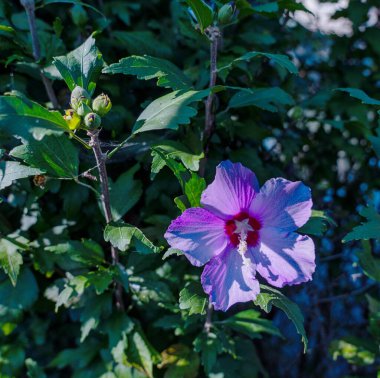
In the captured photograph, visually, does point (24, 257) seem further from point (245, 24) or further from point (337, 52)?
point (337, 52)

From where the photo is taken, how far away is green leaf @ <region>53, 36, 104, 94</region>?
1330mm

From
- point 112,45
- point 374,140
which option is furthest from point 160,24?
point 374,140

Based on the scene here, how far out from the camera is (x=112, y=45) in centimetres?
199

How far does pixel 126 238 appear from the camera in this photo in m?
1.30

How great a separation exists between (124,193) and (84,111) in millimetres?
482

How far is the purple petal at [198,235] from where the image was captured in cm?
125

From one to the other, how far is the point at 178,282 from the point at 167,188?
33 cm

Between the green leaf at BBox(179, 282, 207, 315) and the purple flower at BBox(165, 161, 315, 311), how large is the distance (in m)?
0.08

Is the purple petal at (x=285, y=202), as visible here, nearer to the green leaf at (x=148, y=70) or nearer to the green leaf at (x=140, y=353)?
the green leaf at (x=148, y=70)

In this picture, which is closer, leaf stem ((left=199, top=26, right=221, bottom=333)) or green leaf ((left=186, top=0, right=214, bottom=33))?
green leaf ((left=186, top=0, right=214, bottom=33))

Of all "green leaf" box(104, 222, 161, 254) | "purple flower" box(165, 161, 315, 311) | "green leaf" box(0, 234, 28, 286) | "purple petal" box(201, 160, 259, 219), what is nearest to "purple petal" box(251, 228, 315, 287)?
"purple flower" box(165, 161, 315, 311)

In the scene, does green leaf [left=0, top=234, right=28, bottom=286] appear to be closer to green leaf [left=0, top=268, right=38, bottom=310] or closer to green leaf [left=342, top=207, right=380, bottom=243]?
green leaf [left=0, top=268, right=38, bottom=310]

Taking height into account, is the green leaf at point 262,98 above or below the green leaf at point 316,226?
above

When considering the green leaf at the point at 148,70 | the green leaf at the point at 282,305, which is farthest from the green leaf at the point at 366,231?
the green leaf at the point at 148,70
